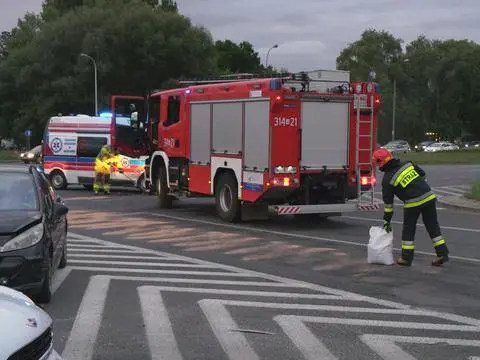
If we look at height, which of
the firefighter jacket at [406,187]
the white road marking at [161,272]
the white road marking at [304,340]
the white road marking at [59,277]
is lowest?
the white road marking at [161,272]

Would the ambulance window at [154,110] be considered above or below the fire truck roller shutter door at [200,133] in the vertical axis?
above

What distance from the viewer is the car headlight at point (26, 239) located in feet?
21.0

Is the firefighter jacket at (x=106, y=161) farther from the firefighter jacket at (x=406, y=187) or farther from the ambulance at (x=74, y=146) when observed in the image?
the firefighter jacket at (x=406, y=187)

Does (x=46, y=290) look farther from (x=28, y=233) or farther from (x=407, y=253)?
(x=407, y=253)

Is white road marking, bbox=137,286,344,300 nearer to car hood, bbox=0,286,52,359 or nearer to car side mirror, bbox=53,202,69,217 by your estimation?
car side mirror, bbox=53,202,69,217

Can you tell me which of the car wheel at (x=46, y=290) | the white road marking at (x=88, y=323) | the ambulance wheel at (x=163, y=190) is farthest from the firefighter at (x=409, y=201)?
the ambulance wheel at (x=163, y=190)

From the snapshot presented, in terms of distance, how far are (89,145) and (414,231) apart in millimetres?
17198

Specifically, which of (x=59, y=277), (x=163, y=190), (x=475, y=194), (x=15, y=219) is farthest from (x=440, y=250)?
(x=475, y=194)

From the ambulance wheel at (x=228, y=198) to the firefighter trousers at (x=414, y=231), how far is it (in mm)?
5263

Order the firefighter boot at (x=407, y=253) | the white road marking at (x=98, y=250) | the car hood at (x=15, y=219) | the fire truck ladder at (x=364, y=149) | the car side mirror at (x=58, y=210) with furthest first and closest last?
the fire truck ladder at (x=364, y=149) < the white road marking at (x=98, y=250) < the firefighter boot at (x=407, y=253) < the car side mirror at (x=58, y=210) < the car hood at (x=15, y=219)

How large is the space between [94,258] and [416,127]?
86840 mm

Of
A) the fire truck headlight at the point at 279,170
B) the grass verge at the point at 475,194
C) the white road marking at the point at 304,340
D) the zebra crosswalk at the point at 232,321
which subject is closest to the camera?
the white road marking at the point at 304,340

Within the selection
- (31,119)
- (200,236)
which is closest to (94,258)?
(200,236)

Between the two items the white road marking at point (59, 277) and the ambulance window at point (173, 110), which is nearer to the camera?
the white road marking at point (59, 277)
